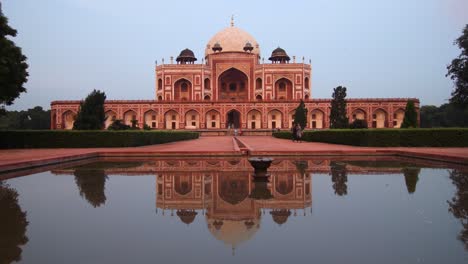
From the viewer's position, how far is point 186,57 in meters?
35.2

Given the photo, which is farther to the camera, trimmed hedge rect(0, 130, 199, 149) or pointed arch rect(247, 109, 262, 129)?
pointed arch rect(247, 109, 262, 129)

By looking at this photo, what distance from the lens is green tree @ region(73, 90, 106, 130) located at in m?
13.1

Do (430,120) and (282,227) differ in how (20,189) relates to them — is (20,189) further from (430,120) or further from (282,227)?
(430,120)

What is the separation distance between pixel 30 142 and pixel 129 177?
797 centimetres

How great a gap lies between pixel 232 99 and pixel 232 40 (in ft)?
18.4

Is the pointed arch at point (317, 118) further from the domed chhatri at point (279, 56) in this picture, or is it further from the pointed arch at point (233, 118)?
the domed chhatri at point (279, 56)

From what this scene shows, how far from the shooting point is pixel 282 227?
→ 8.54ft

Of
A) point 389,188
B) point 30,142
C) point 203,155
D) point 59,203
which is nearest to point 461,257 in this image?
point 389,188

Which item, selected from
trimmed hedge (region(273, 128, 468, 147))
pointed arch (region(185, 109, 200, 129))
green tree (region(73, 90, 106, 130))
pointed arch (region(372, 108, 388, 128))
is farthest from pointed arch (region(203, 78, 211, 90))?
trimmed hedge (region(273, 128, 468, 147))

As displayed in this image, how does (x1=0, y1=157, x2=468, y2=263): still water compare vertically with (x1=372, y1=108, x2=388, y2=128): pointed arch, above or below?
below

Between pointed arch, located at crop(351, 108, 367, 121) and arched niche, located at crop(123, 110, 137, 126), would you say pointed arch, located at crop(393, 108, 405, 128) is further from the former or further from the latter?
arched niche, located at crop(123, 110, 137, 126)

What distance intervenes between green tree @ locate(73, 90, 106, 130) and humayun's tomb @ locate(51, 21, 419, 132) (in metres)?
14.7

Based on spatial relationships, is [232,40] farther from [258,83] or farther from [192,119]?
[192,119]

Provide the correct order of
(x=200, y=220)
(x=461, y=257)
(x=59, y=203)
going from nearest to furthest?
(x=461, y=257)
(x=200, y=220)
(x=59, y=203)
